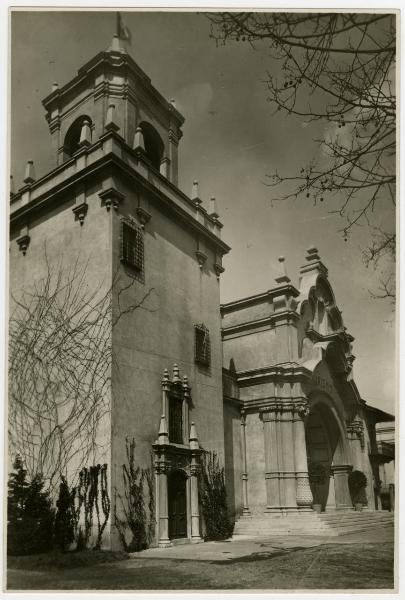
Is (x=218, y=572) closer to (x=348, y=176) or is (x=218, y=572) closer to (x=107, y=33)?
(x=348, y=176)

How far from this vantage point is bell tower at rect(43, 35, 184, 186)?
22.8 m

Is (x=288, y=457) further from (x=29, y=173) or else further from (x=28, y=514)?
(x=29, y=173)

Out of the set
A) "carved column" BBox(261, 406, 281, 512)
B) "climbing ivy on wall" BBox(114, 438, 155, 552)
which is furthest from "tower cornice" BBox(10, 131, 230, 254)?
"carved column" BBox(261, 406, 281, 512)

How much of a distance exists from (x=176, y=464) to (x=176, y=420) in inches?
62.9

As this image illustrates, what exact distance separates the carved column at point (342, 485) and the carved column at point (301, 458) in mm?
5878

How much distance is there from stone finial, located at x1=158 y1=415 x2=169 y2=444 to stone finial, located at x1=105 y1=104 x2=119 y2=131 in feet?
32.9

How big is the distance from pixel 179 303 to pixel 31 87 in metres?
9.66

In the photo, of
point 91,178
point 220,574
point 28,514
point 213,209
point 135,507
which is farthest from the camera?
point 213,209

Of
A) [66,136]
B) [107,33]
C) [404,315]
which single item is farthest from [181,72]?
[404,315]

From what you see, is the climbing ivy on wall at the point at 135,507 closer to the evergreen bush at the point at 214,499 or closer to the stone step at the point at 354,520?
the evergreen bush at the point at 214,499

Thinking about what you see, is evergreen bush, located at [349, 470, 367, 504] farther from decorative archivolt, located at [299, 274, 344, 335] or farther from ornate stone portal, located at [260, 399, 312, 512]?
decorative archivolt, located at [299, 274, 344, 335]

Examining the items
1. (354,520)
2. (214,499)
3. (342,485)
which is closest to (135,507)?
(214,499)

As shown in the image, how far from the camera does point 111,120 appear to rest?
20891 millimetres

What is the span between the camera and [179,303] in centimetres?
2336
